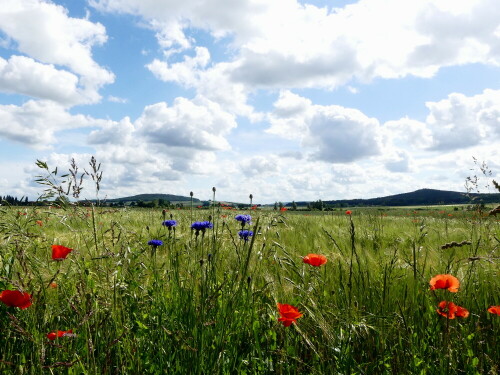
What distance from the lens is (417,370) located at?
1715 mm

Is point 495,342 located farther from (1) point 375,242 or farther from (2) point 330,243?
(1) point 375,242

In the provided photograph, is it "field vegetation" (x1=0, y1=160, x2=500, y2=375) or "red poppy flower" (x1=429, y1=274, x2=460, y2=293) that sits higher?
"red poppy flower" (x1=429, y1=274, x2=460, y2=293)

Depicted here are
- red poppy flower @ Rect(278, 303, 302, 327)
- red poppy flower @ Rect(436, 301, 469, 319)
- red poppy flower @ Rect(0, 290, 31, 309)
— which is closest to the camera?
red poppy flower @ Rect(278, 303, 302, 327)

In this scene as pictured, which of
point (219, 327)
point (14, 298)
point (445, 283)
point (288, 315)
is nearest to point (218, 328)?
point (219, 327)

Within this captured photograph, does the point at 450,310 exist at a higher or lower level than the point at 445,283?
lower

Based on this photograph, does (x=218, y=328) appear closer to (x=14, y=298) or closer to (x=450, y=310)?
(x=14, y=298)

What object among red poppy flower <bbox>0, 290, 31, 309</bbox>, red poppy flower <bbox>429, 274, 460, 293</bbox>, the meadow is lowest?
the meadow

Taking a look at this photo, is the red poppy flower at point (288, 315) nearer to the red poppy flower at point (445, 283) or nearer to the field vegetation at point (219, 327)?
the field vegetation at point (219, 327)

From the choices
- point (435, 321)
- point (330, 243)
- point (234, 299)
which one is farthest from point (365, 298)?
point (330, 243)

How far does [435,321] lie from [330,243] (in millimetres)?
2053

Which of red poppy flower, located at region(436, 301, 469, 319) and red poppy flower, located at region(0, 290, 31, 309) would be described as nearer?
red poppy flower, located at region(0, 290, 31, 309)

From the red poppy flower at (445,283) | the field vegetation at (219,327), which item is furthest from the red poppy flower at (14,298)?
the red poppy flower at (445,283)

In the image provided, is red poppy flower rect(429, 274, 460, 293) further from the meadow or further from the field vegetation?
the meadow

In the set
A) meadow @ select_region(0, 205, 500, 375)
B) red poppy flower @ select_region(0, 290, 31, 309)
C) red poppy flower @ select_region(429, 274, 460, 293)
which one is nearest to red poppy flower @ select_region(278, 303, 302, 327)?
meadow @ select_region(0, 205, 500, 375)
